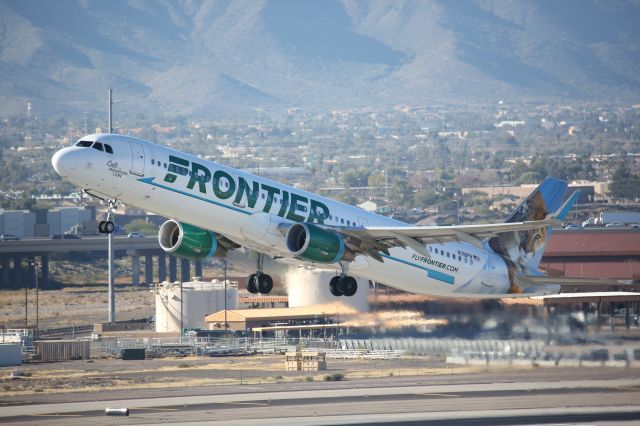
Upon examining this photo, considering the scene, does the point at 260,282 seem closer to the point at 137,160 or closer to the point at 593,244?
the point at 137,160

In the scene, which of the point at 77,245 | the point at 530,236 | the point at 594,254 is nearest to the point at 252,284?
the point at 530,236

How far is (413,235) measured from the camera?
2507 inches

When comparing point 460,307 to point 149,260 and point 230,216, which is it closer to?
point 230,216

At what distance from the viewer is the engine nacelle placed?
61750 mm

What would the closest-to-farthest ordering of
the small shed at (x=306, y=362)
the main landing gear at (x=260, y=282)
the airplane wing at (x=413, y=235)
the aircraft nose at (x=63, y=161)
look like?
the aircraft nose at (x=63, y=161) → the airplane wing at (x=413, y=235) → the main landing gear at (x=260, y=282) → the small shed at (x=306, y=362)

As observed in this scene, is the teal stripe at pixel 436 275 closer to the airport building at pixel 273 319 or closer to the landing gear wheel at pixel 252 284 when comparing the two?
the landing gear wheel at pixel 252 284

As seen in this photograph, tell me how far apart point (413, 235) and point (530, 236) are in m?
14.4

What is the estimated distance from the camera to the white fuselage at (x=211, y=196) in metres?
58.4

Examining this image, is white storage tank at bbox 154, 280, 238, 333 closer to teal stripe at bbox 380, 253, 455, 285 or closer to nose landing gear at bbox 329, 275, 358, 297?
teal stripe at bbox 380, 253, 455, 285

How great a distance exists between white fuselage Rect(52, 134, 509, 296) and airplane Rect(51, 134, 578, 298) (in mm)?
44

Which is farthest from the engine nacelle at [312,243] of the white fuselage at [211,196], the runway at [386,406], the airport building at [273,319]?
the airport building at [273,319]

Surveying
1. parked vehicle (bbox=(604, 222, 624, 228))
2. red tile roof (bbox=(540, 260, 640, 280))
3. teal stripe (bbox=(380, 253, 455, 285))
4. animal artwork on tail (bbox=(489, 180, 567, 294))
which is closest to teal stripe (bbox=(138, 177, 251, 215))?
teal stripe (bbox=(380, 253, 455, 285))

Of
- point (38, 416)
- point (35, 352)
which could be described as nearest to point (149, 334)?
point (35, 352)

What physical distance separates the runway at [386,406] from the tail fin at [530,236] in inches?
318
